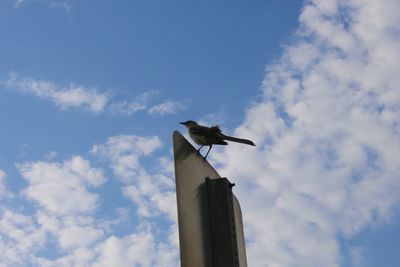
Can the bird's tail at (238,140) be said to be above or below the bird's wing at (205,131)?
below

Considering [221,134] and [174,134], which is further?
[221,134]

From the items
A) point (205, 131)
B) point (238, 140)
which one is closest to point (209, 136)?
point (205, 131)

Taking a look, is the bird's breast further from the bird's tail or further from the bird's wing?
the bird's tail

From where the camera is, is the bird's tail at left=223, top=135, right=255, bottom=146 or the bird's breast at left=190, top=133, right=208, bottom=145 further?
the bird's breast at left=190, top=133, right=208, bottom=145

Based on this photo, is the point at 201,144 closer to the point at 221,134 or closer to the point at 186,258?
the point at 221,134

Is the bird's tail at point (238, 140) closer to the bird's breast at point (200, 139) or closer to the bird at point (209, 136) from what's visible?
the bird at point (209, 136)

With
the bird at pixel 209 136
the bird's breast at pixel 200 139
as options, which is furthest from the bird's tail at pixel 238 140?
the bird's breast at pixel 200 139

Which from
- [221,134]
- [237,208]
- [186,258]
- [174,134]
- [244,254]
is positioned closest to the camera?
[186,258]

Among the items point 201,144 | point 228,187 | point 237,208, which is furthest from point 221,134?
point 228,187

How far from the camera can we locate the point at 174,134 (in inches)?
94.6

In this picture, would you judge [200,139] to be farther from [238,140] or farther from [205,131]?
[238,140]

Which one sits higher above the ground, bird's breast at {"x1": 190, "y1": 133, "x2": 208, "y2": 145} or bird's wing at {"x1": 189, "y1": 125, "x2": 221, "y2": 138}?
bird's wing at {"x1": 189, "y1": 125, "x2": 221, "y2": 138}

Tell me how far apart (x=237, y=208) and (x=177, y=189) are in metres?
0.69

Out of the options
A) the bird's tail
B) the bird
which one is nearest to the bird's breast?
the bird
